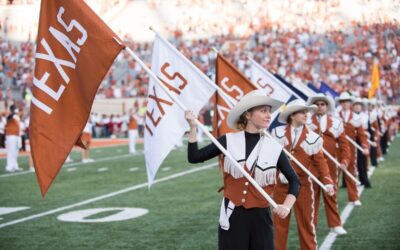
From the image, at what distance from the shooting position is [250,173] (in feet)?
16.5

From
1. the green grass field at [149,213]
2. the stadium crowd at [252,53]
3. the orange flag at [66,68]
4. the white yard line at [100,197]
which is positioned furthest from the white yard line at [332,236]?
the stadium crowd at [252,53]

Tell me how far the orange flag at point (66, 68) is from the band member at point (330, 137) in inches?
149

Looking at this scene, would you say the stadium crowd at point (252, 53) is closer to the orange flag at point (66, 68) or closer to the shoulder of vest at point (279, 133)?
the shoulder of vest at point (279, 133)

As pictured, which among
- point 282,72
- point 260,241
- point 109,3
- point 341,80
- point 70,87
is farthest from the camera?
point 109,3

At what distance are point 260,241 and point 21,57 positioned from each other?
41.1 meters

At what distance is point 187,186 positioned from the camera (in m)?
14.4

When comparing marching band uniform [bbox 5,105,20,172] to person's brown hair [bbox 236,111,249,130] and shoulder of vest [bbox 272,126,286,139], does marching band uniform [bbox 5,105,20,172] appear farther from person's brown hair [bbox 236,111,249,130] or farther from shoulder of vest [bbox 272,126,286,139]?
person's brown hair [bbox 236,111,249,130]

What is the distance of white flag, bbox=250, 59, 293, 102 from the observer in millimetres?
9195

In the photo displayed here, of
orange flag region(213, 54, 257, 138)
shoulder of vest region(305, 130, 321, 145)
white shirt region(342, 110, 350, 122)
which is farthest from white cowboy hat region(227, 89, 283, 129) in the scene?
white shirt region(342, 110, 350, 122)

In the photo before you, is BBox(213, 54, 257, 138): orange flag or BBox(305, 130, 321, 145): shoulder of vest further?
BBox(213, 54, 257, 138): orange flag

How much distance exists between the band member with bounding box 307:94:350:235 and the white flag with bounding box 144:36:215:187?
2.19 m

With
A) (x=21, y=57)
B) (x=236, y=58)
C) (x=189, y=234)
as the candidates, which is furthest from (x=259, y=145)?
(x=21, y=57)

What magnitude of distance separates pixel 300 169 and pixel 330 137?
2.79m

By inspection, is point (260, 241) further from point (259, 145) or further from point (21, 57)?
point (21, 57)
